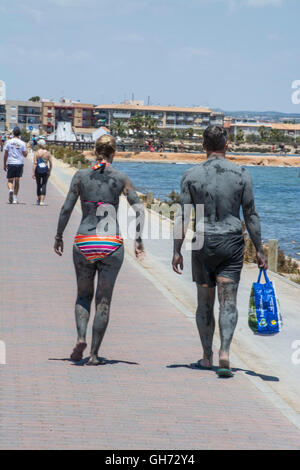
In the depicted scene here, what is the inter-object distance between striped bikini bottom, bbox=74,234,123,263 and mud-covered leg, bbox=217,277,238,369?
2.98 ft

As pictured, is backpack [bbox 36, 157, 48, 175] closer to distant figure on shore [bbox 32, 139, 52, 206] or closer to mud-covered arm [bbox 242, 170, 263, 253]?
distant figure on shore [bbox 32, 139, 52, 206]

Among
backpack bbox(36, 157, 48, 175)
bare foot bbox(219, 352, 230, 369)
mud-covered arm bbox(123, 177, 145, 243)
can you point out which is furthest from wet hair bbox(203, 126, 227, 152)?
backpack bbox(36, 157, 48, 175)

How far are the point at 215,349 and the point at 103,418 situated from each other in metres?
2.43

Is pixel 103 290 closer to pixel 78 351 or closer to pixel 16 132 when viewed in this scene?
pixel 78 351

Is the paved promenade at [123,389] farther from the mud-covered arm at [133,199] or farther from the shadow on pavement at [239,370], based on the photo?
the mud-covered arm at [133,199]

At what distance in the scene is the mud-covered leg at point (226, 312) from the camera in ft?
22.6

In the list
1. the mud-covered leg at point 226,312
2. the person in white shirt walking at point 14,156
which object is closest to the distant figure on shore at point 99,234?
A: the mud-covered leg at point 226,312

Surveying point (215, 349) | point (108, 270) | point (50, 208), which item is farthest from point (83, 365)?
point (50, 208)

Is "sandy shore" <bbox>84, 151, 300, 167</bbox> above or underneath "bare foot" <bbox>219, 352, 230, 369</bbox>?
underneath

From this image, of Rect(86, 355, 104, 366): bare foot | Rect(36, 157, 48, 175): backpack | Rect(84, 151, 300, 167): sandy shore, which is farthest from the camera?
Rect(84, 151, 300, 167): sandy shore

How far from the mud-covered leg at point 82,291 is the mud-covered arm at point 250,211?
4.37 feet

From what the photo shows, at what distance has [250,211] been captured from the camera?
6945 mm

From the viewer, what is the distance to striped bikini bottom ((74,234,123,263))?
6.96 m

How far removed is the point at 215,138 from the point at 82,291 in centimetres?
169
